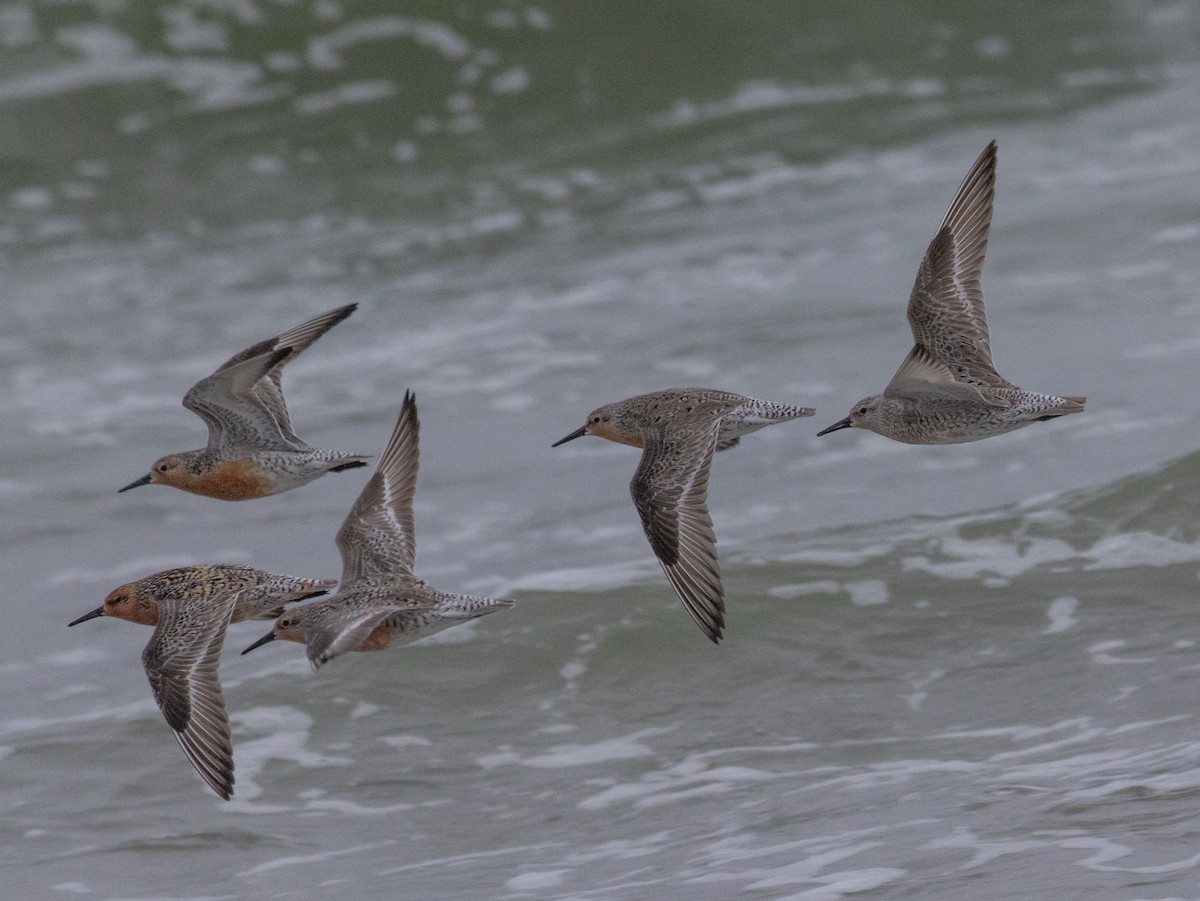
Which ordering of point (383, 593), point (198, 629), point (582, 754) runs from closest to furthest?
point (383, 593)
point (198, 629)
point (582, 754)

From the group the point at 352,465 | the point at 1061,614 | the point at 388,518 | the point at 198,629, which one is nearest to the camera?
the point at 198,629

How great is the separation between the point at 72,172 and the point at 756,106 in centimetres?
710

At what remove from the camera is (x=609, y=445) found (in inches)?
512

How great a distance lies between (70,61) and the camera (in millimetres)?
19859

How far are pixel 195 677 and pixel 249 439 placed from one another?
1303 millimetres

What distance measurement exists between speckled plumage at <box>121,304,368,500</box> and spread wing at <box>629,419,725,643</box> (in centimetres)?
121

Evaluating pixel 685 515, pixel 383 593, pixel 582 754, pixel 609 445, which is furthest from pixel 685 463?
pixel 609 445

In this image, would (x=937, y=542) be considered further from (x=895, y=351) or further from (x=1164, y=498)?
(x=895, y=351)

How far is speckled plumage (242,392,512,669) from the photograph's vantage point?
21.7 ft

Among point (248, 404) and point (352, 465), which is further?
point (248, 404)

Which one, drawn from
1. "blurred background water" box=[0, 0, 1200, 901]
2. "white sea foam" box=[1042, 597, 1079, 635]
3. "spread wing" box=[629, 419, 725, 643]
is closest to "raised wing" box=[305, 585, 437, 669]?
"spread wing" box=[629, 419, 725, 643]

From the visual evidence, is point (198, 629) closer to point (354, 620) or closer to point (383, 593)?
point (383, 593)

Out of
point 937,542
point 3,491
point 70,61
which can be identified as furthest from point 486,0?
point 937,542

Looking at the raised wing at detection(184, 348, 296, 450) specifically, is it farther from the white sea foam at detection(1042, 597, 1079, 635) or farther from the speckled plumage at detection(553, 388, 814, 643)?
the white sea foam at detection(1042, 597, 1079, 635)
